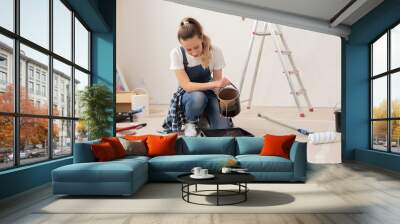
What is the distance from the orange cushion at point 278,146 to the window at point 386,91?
2.72 m

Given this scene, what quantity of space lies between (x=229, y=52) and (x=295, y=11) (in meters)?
1.59

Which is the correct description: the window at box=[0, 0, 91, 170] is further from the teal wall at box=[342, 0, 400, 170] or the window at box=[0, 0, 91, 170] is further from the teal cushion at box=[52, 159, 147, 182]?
the teal wall at box=[342, 0, 400, 170]

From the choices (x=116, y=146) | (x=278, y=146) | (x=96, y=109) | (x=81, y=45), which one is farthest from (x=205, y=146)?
(x=81, y=45)

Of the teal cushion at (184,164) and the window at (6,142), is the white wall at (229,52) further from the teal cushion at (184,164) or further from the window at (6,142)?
the window at (6,142)

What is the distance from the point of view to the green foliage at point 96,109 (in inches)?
292

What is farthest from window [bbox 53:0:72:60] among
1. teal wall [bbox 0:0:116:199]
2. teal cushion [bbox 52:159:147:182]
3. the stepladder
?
the stepladder

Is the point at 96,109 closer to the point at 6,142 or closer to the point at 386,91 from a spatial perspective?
the point at 6,142

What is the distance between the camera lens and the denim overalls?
784cm

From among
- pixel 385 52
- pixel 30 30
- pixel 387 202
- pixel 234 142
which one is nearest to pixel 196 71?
pixel 234 142

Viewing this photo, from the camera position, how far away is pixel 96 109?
24.8 feet

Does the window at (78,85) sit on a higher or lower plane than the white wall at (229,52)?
lower

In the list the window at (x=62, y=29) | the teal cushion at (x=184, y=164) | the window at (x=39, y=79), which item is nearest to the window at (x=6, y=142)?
the window at (x=39, y=79)

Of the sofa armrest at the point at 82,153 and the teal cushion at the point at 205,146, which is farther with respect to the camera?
the teal cushion at the point at 205,146

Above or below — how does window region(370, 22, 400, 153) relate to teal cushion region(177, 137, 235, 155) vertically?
above
